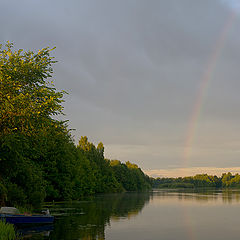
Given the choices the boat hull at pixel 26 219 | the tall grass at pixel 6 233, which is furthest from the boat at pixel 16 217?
the tall grass at pixel 6 233

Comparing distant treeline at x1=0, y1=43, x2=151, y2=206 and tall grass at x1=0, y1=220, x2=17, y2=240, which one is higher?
distant treeline at x1=0, y1=43, x2=151, y2=206

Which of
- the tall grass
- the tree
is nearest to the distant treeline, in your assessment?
the tree

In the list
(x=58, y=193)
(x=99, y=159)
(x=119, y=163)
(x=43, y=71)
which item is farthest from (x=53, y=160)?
(x=119, y=163)

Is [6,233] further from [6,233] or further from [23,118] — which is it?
[23,118]

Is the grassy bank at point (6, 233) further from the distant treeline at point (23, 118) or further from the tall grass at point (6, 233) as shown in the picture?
the distant treeline at point (23, 118)

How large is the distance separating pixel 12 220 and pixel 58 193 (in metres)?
46.1

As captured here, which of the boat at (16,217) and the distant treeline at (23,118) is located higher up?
the distant treeline at (23,118)

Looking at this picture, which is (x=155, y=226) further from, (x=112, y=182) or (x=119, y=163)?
(x=119, y=163)

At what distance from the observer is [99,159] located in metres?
144

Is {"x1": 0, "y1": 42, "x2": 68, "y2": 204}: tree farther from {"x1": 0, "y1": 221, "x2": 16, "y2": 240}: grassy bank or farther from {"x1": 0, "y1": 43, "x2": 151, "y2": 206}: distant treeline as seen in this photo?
{"x1": 0, "y1": 221, "x2": 16, "y2": 240}: grassy bank

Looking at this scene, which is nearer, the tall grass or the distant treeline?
the tall grass

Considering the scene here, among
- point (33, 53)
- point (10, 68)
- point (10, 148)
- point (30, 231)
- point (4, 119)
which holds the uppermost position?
point (33, 53)

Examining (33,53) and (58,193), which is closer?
(33,53)

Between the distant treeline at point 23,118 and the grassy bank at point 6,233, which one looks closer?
the grassy bank at point 6,233
